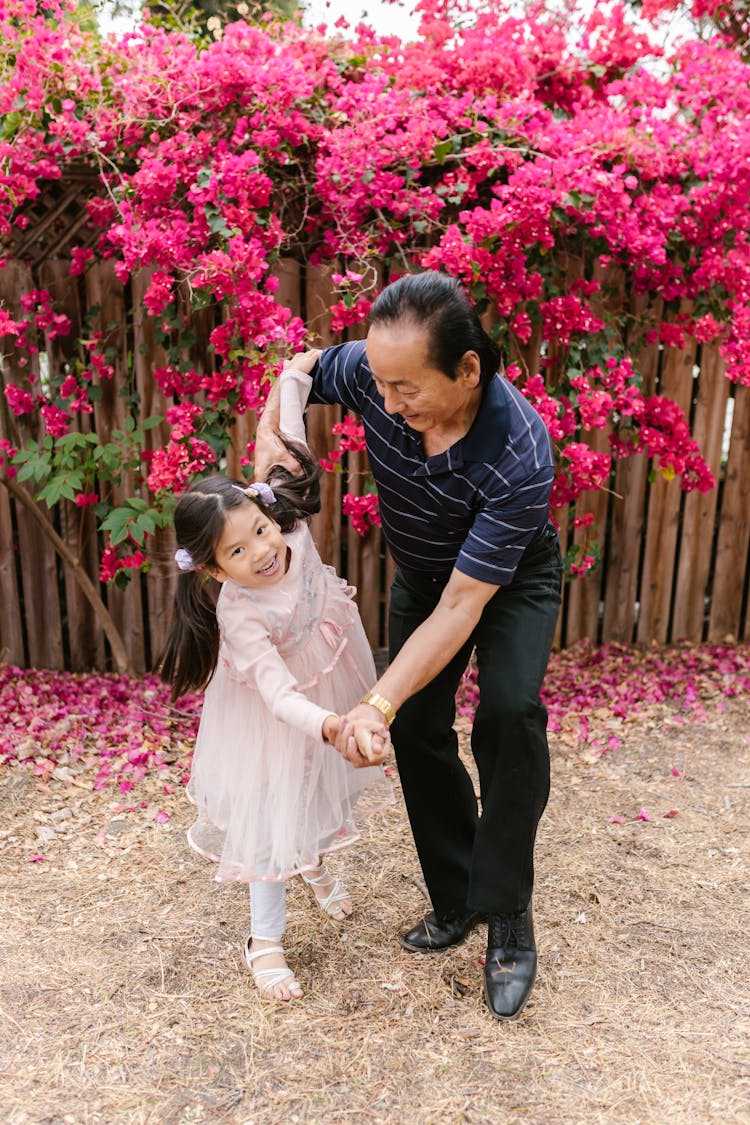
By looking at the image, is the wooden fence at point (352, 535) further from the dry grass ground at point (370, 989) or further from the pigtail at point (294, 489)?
the pigtail at point (294, 489)

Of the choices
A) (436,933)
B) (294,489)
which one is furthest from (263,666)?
(436,933)

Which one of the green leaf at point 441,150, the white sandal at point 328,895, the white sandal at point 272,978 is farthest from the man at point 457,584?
the green leaf at point 441,150

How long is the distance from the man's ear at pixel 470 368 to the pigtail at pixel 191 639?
2.74ft

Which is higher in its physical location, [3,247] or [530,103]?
[530,103]

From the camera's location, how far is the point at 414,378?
1.96 metres

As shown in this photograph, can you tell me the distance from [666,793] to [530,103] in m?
2.79

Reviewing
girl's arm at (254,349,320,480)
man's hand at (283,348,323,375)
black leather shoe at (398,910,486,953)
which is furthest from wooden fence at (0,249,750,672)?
black leather shoe at (398,910,486,953)

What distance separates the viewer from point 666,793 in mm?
3461

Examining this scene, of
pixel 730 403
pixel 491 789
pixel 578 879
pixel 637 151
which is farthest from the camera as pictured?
pixel 730 403

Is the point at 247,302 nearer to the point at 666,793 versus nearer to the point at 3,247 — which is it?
the point at 3,247

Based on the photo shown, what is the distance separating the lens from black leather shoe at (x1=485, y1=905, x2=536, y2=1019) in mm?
2307

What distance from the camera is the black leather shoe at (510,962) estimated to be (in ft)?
7.57

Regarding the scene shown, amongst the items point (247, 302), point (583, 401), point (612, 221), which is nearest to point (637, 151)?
point (612, 221)

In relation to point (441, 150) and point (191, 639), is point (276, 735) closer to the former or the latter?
point (191, 639)
